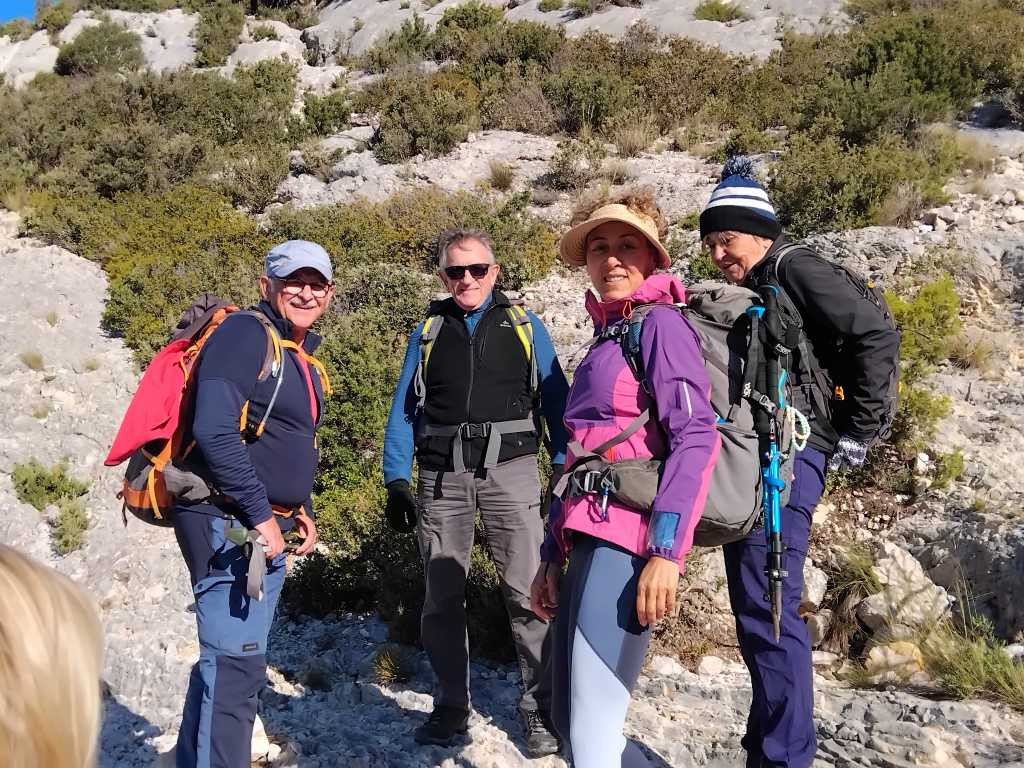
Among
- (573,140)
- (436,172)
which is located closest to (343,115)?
(436,172)

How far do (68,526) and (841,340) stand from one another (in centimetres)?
587

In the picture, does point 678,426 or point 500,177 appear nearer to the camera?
point 678,426

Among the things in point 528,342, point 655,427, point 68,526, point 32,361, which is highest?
point 655,427

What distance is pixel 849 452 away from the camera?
238 centimetres

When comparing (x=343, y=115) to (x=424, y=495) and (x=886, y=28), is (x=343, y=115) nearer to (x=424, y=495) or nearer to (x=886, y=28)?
(x=886, y=28)

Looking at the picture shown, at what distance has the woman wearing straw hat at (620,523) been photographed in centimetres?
172

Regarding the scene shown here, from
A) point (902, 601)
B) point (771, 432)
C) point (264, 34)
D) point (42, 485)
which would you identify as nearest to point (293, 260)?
point (771, 432)

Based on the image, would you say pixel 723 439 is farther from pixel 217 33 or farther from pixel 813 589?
pixel 217 33

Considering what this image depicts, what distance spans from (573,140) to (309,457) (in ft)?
33.5

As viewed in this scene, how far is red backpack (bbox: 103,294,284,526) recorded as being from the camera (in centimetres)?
226

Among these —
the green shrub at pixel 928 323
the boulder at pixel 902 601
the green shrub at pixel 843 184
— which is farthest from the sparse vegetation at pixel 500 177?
the boulder at pixel 902 601

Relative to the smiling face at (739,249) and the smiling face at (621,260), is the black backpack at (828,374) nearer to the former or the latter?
the smiling face at (739,249)

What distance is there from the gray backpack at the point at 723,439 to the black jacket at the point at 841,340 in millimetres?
235

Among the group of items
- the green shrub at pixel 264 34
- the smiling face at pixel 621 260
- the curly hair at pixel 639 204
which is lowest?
the smiling face at pixel 621 260
